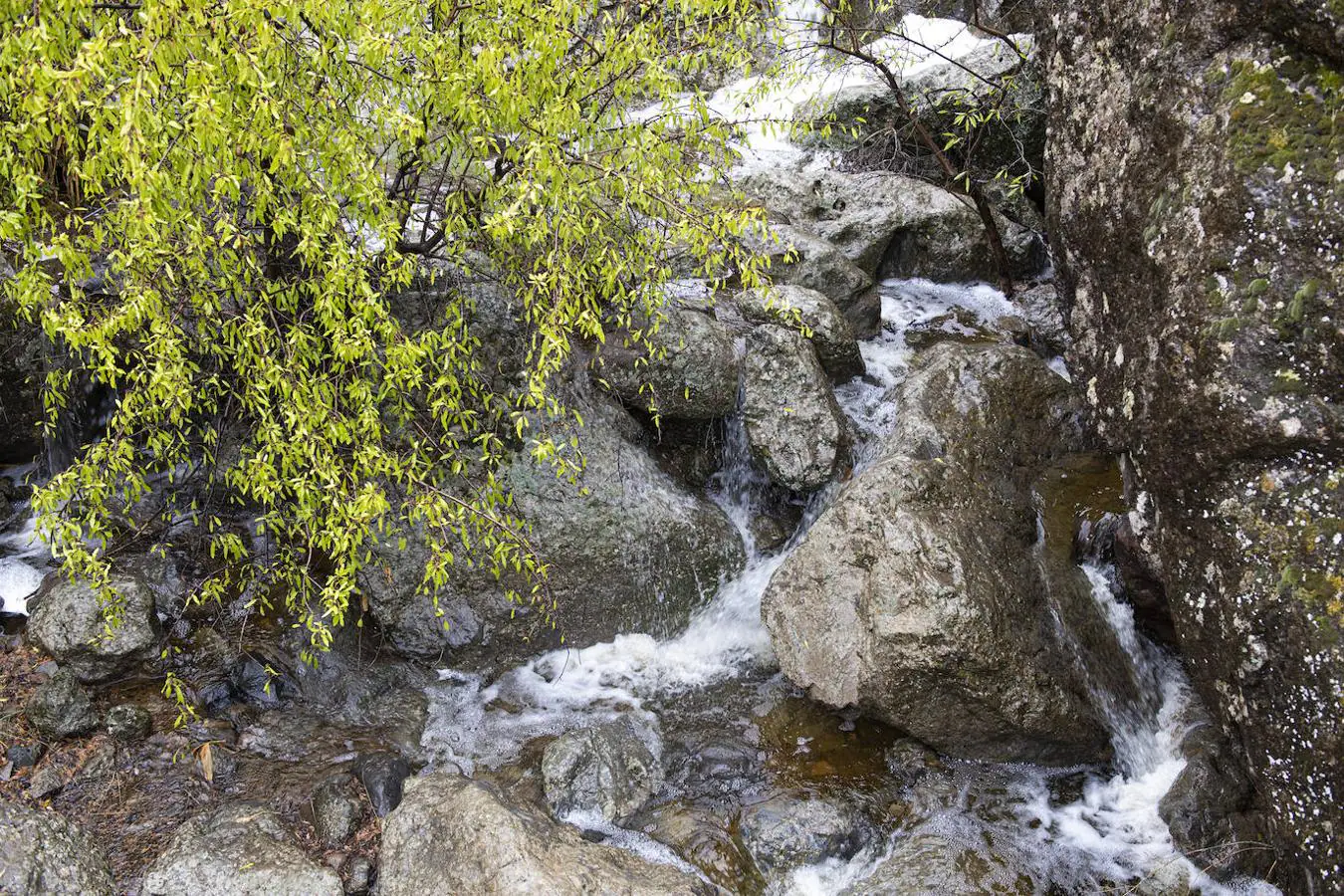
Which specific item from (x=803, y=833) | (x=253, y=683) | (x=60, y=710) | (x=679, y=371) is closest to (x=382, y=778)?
(x=253, y=683)

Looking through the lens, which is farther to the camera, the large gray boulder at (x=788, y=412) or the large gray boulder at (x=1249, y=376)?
the large gray boulder at (x=788, y=412)

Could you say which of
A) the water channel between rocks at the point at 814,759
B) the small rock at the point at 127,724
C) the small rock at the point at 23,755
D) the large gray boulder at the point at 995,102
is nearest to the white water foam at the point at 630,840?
the water channel between rocks at the point at 814,759

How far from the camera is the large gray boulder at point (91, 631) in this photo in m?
7.04

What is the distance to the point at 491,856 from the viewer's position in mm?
5332

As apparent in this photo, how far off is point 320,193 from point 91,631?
4420 mm

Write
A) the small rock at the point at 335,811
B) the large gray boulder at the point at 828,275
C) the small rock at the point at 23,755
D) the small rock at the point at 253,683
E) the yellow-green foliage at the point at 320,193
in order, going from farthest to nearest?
the large gray boulder at the point at 828,275, the small rock at the point at 253,683, the small rock at the point at 23,755, the small rock at the point at 335,811, the yellow-green foliage at the point at 320,193

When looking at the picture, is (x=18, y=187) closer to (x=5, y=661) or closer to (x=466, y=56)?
(x=466, y=56)

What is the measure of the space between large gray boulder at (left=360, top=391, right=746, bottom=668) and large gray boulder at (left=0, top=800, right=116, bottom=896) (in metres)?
2.97

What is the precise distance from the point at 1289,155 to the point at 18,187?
24.0ft

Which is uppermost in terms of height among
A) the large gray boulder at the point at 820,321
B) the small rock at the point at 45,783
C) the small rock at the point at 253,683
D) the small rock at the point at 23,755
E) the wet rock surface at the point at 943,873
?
the large gray boulder at the point at 820,321

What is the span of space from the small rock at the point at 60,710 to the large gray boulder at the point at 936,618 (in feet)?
18.1

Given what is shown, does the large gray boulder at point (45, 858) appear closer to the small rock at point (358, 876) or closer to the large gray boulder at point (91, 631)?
the small rock at point (358, 876)

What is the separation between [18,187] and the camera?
5.00 meters

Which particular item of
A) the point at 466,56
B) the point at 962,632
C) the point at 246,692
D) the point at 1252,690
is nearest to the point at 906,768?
the point at 962,632
